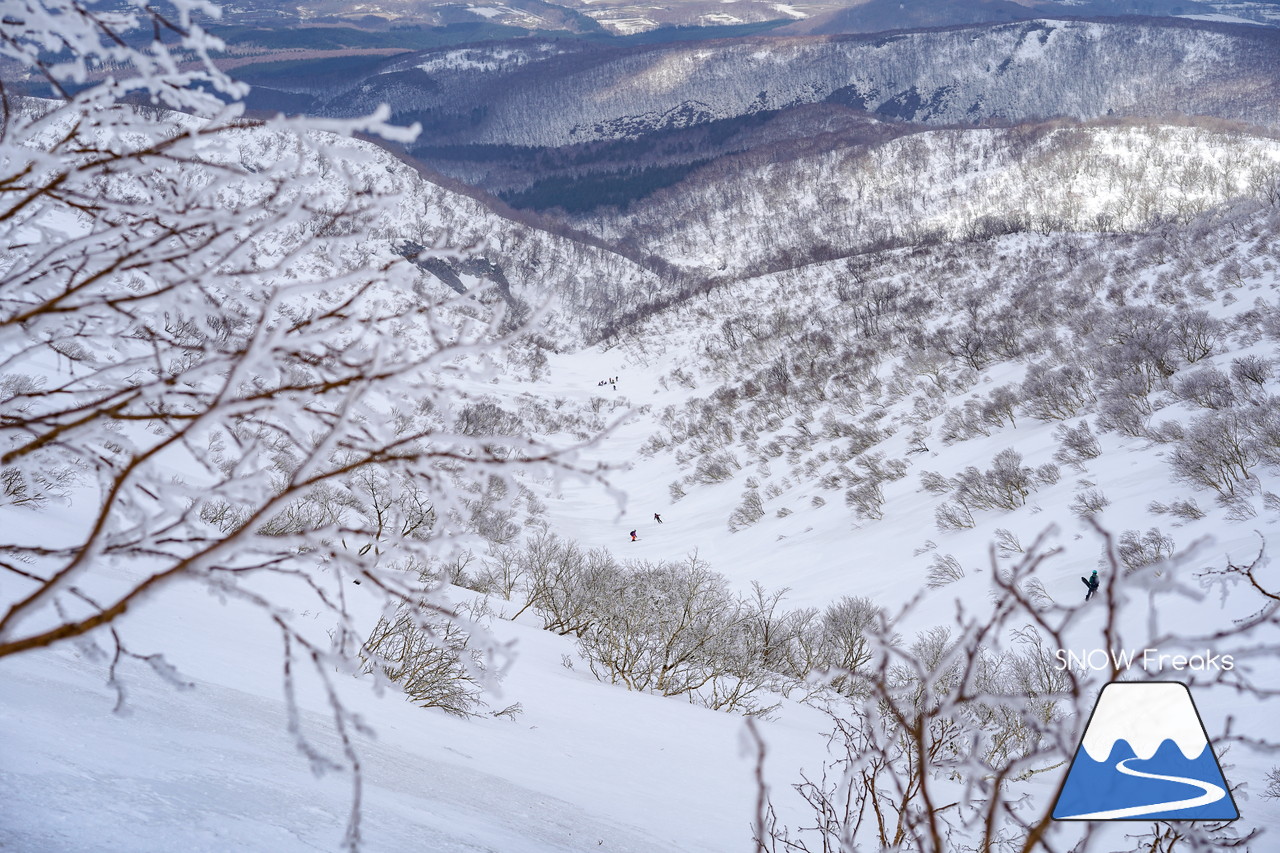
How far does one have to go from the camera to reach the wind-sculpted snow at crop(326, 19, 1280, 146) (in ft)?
383

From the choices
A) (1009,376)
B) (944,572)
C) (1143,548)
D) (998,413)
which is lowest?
(944,572)

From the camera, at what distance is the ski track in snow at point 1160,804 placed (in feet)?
4.04

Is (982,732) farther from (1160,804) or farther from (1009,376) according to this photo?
(1009,376)

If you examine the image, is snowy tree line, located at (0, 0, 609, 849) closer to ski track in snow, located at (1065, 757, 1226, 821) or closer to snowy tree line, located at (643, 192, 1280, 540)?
ski track in snow, located at (1065, 757, 1226, 821)

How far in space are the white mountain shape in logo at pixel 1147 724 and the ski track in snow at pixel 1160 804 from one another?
3 cm

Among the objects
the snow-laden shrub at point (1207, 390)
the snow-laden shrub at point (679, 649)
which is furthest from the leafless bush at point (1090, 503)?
Answer: the snow-laden shrub at point (679, 649)

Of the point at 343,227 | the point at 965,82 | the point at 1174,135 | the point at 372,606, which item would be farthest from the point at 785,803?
the point at 965,82

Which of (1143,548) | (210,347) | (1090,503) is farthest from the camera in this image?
(1090,503)

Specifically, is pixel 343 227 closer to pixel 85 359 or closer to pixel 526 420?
pixel 85 359

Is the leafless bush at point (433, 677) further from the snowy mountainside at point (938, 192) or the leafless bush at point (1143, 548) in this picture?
the snowy mountainside at point (938, 192)

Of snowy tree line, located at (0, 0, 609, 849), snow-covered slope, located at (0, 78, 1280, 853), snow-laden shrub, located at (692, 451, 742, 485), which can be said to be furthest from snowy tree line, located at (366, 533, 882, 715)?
snow-laden shrub, located at (692, 451, 742, 485)

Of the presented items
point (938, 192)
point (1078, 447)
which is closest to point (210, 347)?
point (1078, 447)

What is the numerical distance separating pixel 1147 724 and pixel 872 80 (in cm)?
17495

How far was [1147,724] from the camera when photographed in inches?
50.3
